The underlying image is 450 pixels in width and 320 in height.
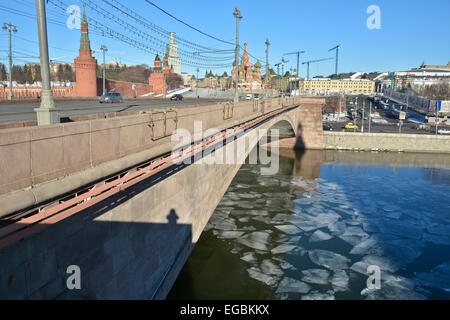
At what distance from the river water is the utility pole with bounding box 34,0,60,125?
9966mm

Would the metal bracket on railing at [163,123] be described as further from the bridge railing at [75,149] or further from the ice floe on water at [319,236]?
the ice floe on water at [319,236]

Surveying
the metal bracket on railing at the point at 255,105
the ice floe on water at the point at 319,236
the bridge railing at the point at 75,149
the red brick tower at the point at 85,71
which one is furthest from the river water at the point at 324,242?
the red brick tower at the point at 85,71

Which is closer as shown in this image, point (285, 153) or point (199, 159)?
point (199, 159)

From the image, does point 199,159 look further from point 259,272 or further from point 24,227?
point 24,227

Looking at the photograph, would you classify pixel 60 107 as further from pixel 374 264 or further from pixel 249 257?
pixel 374 264

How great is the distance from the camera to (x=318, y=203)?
2891cm

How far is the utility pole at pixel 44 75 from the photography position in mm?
6707

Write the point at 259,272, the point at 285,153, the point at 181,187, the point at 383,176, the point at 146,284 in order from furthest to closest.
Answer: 1. the point at 285,153
2. the point at 383,176
3. the point at 259,272
4. the point at 181,187
5. the point at 146,284

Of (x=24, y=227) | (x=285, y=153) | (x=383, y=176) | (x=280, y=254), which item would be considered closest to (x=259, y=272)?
(x=280, y=254)

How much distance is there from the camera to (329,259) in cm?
1845

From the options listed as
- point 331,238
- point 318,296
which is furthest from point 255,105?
point 318,296

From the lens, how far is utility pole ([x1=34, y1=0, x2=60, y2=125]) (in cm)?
671

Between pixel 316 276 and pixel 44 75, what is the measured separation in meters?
14.7

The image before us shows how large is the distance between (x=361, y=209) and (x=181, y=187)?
63.3 feet
